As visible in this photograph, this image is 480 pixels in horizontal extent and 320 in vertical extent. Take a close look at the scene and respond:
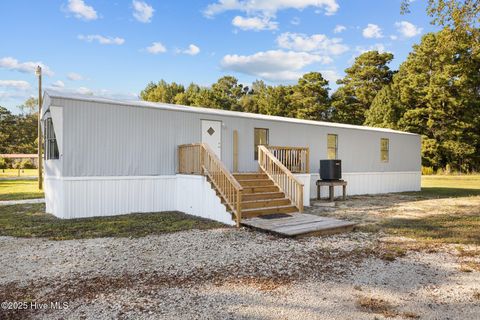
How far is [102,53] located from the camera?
23.1 metres

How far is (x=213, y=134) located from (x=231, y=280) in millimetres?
7381

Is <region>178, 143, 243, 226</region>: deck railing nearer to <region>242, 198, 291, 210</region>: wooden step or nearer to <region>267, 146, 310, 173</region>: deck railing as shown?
<region>242, 198, 291, 210</region>: wooden step

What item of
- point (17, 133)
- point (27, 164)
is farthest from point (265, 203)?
point (17, 133)

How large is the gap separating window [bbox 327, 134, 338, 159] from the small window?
325 centimetres

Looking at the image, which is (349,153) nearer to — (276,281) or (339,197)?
(339,197)

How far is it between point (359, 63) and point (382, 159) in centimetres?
2591

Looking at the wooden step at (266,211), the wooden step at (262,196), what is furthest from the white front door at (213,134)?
the wooden step at (266,211)

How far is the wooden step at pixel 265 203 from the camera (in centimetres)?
850

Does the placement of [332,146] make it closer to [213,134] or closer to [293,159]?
[293,159]

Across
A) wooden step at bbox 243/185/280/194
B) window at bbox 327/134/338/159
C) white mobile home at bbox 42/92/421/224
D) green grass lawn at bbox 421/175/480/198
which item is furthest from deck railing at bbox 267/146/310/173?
green grass lawn at bbox 421/175/480/198

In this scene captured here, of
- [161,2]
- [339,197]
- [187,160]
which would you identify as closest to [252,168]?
[187,160]

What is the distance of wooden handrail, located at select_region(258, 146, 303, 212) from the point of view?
29.9 ft

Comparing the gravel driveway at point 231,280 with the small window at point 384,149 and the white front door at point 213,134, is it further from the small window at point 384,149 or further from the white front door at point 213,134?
the small window at point 384,149

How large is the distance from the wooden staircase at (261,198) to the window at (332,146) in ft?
17.6
